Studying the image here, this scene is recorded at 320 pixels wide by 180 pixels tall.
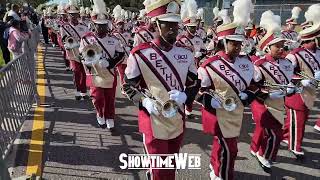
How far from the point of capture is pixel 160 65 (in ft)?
15.2

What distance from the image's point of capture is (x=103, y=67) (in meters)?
7.74

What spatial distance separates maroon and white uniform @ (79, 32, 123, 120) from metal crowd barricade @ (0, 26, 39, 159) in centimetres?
126

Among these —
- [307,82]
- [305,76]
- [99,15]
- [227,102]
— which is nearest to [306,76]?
[305,76]

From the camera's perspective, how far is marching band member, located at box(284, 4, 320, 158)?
6645 millimetres

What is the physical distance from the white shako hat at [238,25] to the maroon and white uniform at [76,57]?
542cm

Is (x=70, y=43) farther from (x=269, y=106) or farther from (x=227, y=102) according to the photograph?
(x=227, y=102)

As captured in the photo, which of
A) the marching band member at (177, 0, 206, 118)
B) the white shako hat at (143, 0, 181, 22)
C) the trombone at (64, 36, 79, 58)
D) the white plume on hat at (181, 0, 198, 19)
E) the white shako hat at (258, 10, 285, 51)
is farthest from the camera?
the white plume on hat at (181, 0, 198, 19)

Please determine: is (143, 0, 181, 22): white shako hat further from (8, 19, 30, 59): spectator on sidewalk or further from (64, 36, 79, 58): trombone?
(8, 19, 30, 59): spectator on sidewalk

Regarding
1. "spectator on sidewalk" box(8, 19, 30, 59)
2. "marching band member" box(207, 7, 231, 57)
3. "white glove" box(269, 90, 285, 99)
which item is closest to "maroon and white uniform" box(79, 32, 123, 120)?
"marching band member" box(207, 7, 231, 57)

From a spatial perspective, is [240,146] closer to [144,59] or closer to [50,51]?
[144,59]

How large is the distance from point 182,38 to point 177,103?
21.5 ft

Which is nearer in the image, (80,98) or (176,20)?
(176,20)

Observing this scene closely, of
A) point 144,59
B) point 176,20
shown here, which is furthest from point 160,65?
point 176,20

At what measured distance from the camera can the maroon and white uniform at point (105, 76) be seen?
7.84 meters
